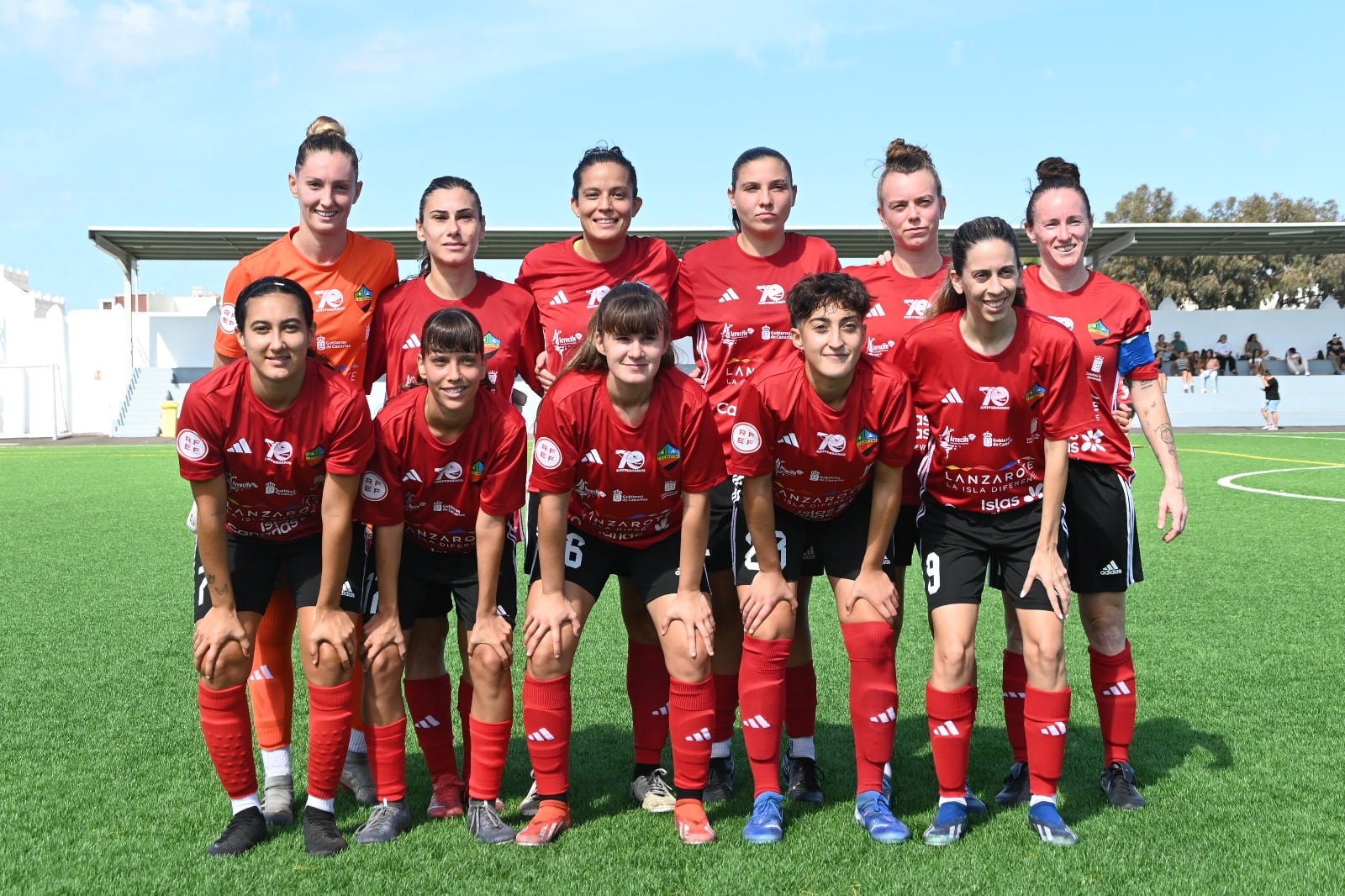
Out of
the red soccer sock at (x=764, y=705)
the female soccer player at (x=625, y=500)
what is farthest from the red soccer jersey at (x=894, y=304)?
the red soccer sock at (x=764, y=705)

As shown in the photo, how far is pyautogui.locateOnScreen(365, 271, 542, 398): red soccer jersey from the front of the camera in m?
4.05

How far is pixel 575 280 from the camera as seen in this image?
4266 mm

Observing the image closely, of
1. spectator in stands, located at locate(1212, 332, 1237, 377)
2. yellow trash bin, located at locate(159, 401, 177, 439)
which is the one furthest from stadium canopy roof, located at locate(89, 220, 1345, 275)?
yellow trash bin, located at locate(159, 401, 177, 439)

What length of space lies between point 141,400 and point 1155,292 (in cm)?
4195

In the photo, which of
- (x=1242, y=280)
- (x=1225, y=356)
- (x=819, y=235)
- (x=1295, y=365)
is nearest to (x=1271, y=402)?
(x=1225, y=356)

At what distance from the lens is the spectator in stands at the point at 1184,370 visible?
30375 millimetres

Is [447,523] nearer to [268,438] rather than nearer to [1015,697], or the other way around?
[268,438]

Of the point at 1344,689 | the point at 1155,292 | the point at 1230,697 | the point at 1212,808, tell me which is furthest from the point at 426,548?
the point at 1155,292

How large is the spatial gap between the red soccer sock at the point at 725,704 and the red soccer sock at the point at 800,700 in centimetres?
20

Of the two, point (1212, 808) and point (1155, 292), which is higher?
point (1155, 292)

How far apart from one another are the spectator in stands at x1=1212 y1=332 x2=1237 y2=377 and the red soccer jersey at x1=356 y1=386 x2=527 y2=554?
1280 inches

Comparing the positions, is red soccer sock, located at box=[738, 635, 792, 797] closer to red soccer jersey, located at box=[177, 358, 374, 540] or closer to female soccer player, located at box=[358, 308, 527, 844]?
female soccer player, located at box=[358, 308, 527, 844]

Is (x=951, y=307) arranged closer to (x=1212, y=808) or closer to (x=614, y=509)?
(x=614, y=509)

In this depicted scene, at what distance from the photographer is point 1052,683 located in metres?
3.51
